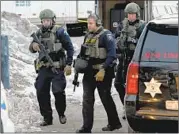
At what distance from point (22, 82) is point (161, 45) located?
6265 mm

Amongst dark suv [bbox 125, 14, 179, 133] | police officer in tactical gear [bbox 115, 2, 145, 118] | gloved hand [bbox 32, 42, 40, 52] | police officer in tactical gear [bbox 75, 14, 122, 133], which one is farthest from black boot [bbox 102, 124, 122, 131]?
dark suv [bbox 125, 14, 179, 133]

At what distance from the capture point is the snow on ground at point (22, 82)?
26.7 ft

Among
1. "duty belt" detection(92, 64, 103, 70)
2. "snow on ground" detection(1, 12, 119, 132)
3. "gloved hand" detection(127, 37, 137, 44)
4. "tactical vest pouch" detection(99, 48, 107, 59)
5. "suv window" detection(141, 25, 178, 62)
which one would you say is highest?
"suv window" detection(141, 25, 178, 62)

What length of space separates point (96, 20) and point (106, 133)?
5.15ft

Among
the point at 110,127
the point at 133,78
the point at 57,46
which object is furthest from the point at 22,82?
the point at 133,78

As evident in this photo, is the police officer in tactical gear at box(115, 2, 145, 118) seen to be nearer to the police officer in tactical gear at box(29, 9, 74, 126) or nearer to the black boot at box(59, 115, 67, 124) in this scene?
the police officer in tactical gear at box(29, 9, 74, 126)

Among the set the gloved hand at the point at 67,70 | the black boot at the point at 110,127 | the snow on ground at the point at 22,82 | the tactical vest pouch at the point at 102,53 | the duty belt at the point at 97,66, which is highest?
the tactical vest pouch at the point at 102,53

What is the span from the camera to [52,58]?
7.88 metres

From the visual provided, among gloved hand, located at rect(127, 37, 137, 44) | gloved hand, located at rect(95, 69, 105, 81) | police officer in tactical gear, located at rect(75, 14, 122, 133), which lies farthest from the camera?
gloved hand, located at rect(127, 37, 137, 44)

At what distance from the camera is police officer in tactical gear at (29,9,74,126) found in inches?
307

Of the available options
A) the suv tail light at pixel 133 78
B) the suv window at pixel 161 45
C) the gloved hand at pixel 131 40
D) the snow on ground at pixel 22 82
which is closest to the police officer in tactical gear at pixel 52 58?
the snow on ground at pixel 22 82

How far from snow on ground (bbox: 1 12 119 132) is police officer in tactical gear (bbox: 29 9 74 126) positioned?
42 cm

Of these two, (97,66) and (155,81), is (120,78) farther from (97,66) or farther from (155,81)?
(155,81)

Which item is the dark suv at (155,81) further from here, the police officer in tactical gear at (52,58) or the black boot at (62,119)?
the black boot at (62,119)
